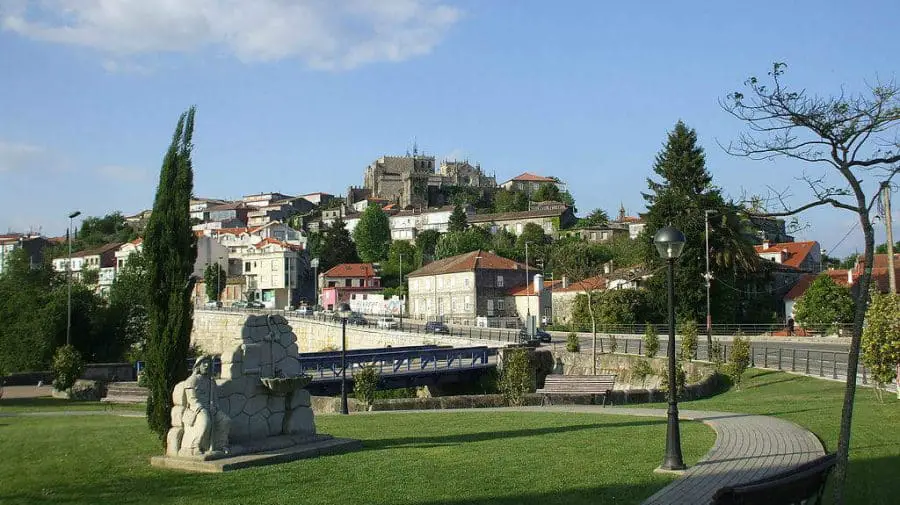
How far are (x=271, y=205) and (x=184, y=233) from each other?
170854mm

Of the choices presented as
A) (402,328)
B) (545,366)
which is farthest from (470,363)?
(402,328)

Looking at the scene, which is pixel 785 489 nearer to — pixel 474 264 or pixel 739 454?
pixel 739 454

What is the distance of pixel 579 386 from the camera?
2572cm

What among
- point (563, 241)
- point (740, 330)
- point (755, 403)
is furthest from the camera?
point (563, 241)

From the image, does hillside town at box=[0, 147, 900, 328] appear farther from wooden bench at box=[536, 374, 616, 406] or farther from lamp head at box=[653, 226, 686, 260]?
wooden bench at box=[536, 374, 616, 406]

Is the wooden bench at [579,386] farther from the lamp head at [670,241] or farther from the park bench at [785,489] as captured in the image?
the park bench at [785,489]

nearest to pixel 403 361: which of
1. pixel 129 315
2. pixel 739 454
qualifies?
pixel 739 454

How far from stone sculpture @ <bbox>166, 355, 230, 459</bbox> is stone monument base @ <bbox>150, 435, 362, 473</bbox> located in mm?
176

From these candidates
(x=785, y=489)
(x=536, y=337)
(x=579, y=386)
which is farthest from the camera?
(x=536, y=337)

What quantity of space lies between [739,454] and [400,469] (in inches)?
209

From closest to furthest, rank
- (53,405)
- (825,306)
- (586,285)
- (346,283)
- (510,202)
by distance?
(53,405), (825,306), (586,285), (346,283), (510,202)

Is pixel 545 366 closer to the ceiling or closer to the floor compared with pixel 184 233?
closer to the floor

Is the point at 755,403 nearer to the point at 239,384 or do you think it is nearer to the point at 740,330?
the point at 239,384

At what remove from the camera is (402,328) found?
211ft
